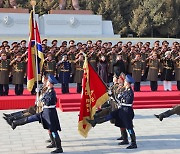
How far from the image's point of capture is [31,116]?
248 inches

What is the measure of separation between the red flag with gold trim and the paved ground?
1.48 feet

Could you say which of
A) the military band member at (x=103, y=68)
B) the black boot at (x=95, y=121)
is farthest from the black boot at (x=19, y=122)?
the military band member at (x=103, y=68)

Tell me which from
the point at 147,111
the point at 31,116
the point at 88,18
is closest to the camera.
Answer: the point at 31,116

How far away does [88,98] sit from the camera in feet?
20.9

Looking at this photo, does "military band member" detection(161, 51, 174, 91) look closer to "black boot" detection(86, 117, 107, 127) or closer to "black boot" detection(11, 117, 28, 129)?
"black boot" detection(86, 117, 107, 127)

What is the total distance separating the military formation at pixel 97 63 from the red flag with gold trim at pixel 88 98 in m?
4.75

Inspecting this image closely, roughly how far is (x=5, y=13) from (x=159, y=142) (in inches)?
591

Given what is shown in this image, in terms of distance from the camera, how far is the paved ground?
20.7ft

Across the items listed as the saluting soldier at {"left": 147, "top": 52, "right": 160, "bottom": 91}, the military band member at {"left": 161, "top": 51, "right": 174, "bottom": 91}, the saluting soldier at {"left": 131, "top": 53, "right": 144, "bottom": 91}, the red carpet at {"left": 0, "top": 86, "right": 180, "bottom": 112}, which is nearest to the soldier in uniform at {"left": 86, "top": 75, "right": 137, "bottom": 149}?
the red carpet at {"left": 0, "top": 86, "right": 180, "bottom": 112}

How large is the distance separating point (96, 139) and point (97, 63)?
509 cm

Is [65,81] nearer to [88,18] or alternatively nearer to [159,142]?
[159,142]

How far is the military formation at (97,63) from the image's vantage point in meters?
11.0

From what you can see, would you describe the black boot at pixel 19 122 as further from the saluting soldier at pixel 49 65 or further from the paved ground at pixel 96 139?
the saluting soldier at pixel 49 65

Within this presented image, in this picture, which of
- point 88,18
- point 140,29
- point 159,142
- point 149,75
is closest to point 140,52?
point 149,75
